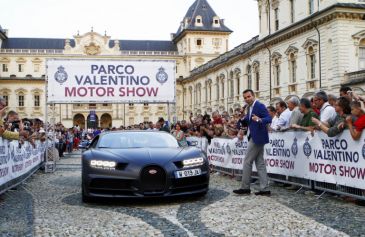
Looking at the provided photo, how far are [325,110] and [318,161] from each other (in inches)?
40.0

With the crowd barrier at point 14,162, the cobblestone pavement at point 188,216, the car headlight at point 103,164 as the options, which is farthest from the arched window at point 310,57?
the car headlight at point 103,164

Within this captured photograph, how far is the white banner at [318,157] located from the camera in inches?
330

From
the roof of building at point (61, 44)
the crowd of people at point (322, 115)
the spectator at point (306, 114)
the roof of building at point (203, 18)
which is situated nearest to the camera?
the crowd of people at point (322, 115)

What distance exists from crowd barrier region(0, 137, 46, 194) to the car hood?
228 cm

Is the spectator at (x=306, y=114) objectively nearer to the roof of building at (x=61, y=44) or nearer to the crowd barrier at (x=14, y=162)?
the crowd barrier at (x=14, y=162)

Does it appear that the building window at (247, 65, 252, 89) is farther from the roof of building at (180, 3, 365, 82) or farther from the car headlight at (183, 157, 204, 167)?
the car headlight at (183, 157, 204, 167)

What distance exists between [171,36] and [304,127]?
323 feet

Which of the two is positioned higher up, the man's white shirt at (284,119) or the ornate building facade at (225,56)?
the ornate building facade at (225,56)

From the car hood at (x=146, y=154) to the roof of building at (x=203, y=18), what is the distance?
80.5 meters

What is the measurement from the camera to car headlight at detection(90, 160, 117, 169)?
8.61 m

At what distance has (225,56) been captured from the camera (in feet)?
203

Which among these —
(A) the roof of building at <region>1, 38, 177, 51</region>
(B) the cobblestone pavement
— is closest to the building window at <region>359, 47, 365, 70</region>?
(B) the cobblestone pavement

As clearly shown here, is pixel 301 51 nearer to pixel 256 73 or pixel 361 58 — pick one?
pixel 361 58

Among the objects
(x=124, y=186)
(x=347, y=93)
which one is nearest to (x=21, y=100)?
(x=124, y=186)
